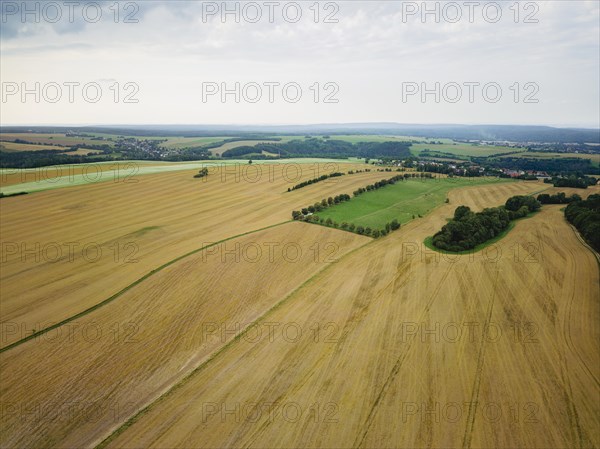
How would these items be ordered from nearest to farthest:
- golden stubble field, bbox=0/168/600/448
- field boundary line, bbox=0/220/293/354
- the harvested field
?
golden stubble field, bbox=0/168/600/448 → the harvested field → field boundary line, bbox=0/220/293/354

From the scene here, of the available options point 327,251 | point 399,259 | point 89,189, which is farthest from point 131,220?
point 399,259

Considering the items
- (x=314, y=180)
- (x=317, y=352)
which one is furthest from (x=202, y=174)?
(x=317, y=352)

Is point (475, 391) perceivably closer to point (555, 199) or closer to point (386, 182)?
point (555, 199)

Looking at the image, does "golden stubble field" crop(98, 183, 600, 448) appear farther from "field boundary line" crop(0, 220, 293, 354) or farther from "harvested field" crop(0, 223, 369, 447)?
"field boundary line" crop(0, 220, 293, 354)

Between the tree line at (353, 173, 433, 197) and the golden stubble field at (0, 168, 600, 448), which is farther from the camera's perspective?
the tree line at (353, 173, 433, 197)

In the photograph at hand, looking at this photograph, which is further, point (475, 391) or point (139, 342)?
point (139, 342)

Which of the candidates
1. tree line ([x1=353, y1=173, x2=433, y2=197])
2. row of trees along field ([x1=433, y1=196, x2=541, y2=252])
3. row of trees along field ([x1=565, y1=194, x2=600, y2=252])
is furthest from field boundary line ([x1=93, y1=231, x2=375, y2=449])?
tree line ([x1=353, y1=173, x2=433, y2=197])

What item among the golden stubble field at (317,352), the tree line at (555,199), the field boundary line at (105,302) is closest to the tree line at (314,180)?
the field boundary line at (105,302)
